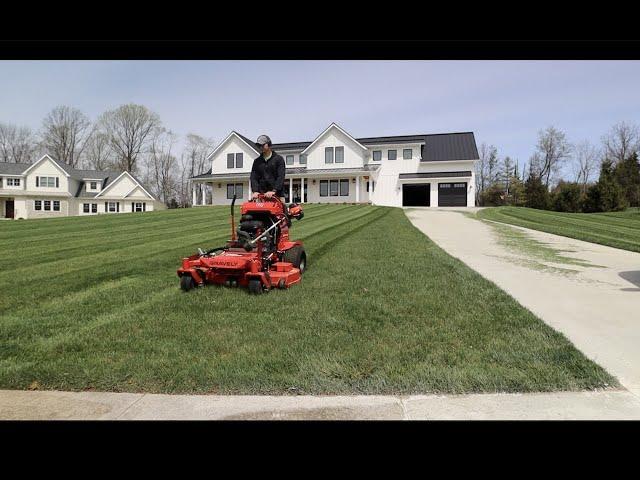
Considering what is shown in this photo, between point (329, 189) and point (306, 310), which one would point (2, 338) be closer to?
point (306, 310)

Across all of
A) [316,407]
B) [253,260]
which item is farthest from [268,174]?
[316,407]

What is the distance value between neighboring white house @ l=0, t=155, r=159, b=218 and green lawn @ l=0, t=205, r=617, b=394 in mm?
39960

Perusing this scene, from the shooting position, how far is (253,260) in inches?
210

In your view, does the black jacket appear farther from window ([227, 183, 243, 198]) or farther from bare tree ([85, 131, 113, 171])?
window ([227, 183, 243, 198])

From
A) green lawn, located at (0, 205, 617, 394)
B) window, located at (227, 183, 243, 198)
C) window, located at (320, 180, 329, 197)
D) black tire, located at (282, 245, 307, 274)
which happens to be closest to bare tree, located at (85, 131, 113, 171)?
green lawn, located at (0, 205, 617, 394)

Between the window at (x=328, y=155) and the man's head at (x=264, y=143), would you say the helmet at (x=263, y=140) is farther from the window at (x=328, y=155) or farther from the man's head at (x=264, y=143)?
the window at (x=328, y=155)

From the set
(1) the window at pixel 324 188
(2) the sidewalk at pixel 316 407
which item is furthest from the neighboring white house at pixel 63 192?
(2) the sidewalk at pixel 316 407

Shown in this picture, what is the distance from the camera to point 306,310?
4668 millimetres

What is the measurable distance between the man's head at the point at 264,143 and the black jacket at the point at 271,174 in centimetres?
17

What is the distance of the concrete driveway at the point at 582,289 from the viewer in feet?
12.1

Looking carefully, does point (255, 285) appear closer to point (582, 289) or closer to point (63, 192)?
point (582, 289)
